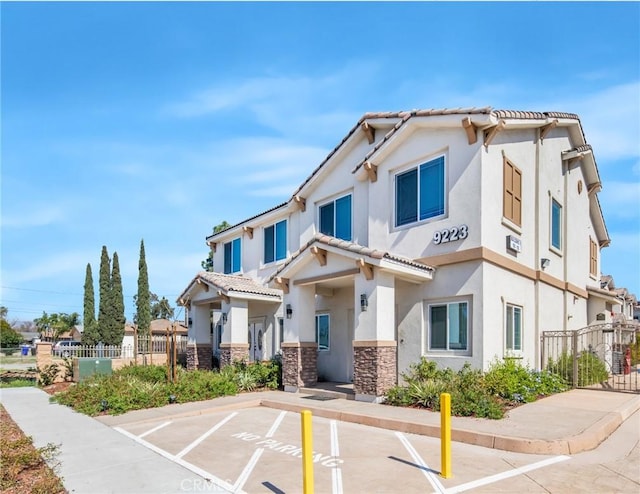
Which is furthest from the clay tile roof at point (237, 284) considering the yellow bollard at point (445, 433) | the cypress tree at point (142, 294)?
the cypress tree at point (142, 294)

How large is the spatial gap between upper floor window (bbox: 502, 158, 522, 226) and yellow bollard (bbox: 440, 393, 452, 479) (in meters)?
8.73

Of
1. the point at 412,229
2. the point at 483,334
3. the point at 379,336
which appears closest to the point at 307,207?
the point at 412,229

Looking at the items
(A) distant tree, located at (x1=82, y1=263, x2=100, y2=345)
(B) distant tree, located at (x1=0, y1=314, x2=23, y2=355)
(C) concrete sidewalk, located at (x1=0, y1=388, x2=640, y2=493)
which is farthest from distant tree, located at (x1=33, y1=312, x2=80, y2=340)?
(C) concrete sidewalk, located at (x1=0, y1=388, x2=640, y2=493)

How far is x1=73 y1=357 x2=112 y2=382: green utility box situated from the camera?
19734 mm

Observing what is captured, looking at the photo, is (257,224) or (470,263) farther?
(257,224)

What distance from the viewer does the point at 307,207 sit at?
2031 cm

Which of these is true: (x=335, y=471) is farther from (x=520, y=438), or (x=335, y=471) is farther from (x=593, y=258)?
(x=593, y=258)

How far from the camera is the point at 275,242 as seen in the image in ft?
72.5

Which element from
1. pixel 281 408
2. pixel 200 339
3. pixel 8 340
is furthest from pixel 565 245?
pixel 8 340

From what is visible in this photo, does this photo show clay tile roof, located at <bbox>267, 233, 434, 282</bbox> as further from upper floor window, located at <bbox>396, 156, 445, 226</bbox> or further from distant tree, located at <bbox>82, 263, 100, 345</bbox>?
distant tree, located at <bbox>82, 263, 100, 345</bbox>

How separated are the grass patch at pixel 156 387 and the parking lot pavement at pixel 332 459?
214 cm

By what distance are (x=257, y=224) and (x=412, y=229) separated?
9.52 m

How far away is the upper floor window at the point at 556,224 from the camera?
18.2 meters

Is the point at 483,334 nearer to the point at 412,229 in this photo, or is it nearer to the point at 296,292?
the point at 412,229
